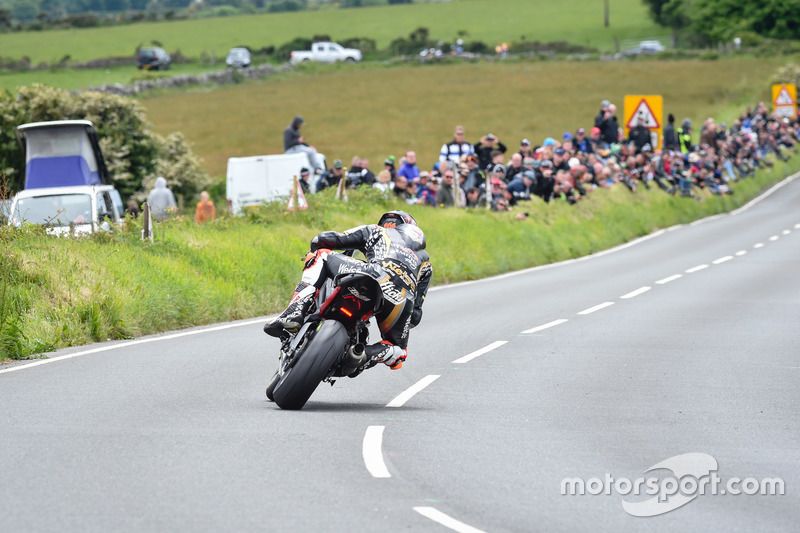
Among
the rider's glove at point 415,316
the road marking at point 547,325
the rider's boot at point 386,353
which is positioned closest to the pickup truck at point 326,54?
the road marking at point 547,325

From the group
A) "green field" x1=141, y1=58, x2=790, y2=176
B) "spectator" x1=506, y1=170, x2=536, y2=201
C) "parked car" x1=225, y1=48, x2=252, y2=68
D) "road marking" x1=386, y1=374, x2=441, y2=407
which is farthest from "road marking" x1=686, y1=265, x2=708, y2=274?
"parked car" x1=225, y1=48, x2=252, y2=68

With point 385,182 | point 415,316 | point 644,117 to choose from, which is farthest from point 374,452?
point 644,117

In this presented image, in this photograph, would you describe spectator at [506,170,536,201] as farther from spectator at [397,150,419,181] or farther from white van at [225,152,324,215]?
white van at [225,152,324,215]

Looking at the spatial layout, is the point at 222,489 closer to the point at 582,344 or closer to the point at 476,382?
the point at 476,382

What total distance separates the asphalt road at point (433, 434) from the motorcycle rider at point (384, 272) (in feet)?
1.84

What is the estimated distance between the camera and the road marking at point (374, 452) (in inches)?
284

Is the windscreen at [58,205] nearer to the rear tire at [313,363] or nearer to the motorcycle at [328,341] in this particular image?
the motorcycle at [328,341]

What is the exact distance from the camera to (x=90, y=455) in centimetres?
749

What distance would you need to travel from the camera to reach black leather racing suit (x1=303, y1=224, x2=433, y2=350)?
9570 mm

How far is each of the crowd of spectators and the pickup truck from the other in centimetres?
5352

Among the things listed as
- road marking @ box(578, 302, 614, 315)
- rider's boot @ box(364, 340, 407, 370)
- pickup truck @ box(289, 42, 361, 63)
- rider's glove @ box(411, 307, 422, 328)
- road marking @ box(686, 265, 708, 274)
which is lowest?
road marking @ box(686, 265, 708, 274)

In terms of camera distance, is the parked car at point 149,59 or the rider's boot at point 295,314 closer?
the rider's boot at point 295,314

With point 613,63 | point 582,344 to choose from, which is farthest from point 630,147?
point 613,63

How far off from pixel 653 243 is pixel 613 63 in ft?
206
